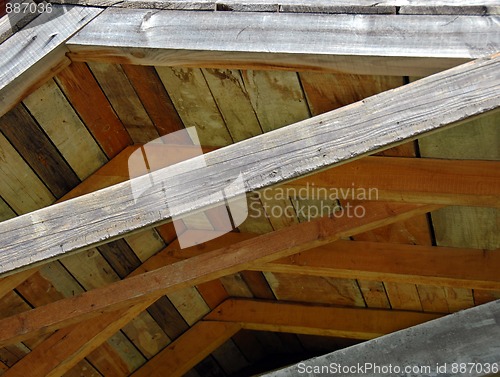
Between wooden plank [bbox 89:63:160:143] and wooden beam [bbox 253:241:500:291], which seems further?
wooden beam [bbox 253:241:500:291]

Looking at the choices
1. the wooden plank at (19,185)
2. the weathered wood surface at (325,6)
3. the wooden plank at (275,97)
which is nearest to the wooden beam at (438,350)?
the wooden plank at (275,97)

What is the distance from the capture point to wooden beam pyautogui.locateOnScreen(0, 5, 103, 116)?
3.18 meters

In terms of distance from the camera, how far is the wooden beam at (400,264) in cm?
405

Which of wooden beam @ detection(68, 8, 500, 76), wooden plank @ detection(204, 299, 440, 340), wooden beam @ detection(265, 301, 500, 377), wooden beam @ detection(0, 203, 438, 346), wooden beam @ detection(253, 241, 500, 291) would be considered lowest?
wooden plank @ detection(204, 299, 440, 340)

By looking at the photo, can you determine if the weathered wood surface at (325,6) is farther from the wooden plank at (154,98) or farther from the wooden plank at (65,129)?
the wooden plank at (65,129)

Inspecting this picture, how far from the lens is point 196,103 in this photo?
346 centimetres

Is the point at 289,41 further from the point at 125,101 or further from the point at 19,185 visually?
the point at 19,185

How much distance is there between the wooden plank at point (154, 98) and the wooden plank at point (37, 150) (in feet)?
1.35

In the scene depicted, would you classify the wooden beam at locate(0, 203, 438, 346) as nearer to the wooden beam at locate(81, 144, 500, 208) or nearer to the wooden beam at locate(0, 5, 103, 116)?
the wooden beam at locate(81, 144, 500, 208)

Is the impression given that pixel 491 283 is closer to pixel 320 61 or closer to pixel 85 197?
pixel 320 61

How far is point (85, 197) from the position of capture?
304 cm

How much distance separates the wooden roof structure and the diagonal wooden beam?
0.06ft

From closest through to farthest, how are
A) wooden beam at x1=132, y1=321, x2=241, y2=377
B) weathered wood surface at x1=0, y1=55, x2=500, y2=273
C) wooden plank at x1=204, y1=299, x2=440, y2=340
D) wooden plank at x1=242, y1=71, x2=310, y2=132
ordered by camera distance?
1. weathered wood surface at x1=0, y1=55, x2=500, y2=273
2. wooden plank at x1=242, y1=71, x2=310, y2=132
3. wooden plank at x1=204, y1=299, x2=440, y2=340
4. wooden beam at x1=132, y1=321, x2=241, y2=377

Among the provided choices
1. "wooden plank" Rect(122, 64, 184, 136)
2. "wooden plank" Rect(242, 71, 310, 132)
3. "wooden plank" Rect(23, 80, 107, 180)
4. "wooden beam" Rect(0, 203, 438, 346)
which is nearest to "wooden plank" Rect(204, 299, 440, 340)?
"wooden beam" Rect(0, 203, 438, 346)
